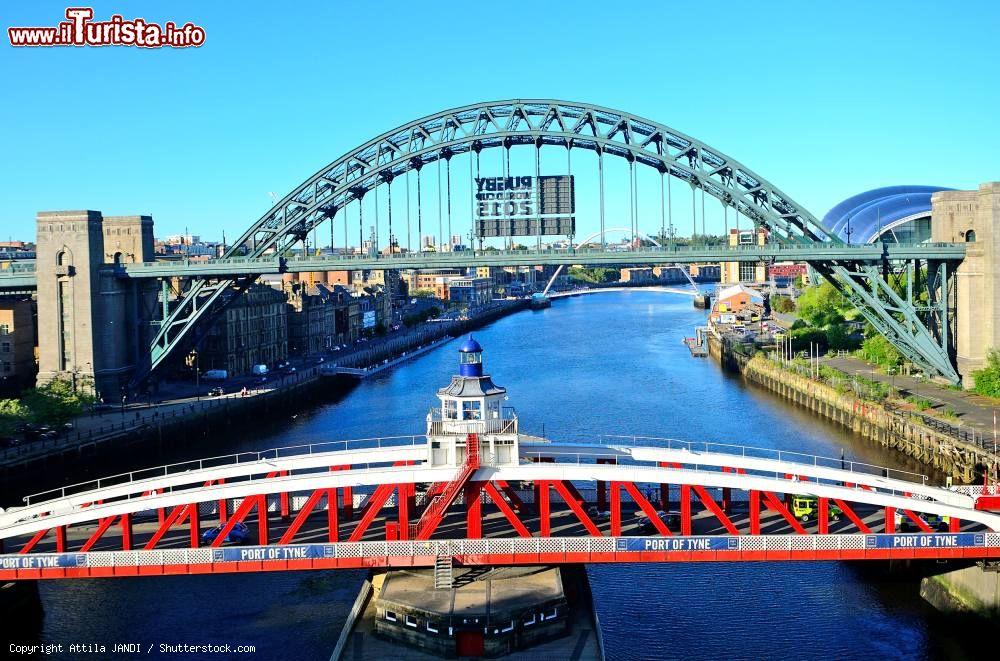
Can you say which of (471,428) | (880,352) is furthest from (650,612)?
(880,352)

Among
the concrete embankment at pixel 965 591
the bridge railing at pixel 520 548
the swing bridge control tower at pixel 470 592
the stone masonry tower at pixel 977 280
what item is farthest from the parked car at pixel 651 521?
the stone masonry tower at pixel 977 280

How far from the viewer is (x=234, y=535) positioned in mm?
21266

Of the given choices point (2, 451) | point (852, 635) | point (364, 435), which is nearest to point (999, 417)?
point (852, 635)

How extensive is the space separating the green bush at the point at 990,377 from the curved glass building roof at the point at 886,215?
24.2 meters

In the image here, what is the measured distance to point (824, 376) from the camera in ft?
177

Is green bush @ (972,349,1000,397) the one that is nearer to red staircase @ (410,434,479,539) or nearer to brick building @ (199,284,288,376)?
red staircase @ (410,434,479,539)

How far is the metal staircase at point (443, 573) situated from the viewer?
736 inches

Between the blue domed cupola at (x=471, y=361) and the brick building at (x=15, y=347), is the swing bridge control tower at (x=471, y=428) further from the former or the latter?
the brick building at (x=15, y=347)

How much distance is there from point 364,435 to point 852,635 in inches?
1099

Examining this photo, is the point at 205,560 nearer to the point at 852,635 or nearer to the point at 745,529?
the point at 745,529

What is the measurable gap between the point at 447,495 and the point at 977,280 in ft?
115

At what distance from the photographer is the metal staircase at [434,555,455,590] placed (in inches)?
736

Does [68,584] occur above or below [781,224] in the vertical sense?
below

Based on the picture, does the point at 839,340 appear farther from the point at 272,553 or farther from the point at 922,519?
the point at 272,553
